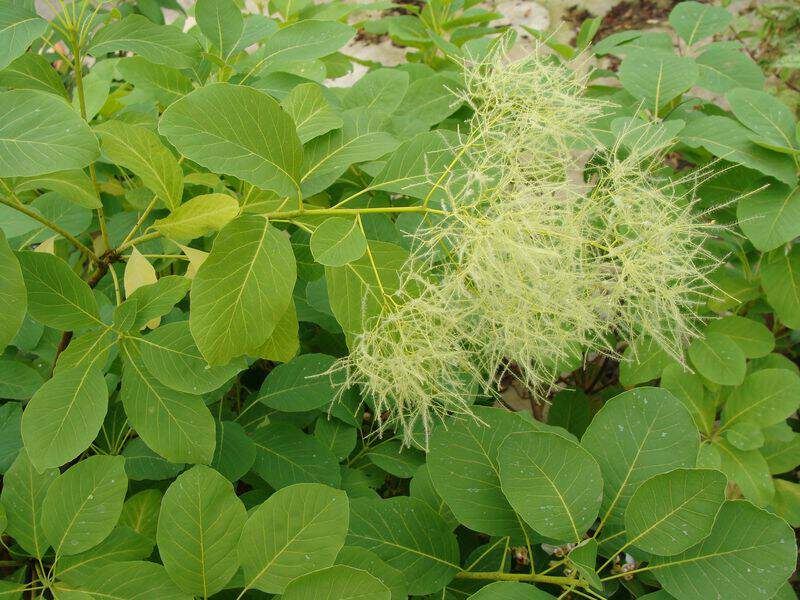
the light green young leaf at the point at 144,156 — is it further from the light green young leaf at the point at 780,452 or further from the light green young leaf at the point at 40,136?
the light green young leaf at the point at 780,452

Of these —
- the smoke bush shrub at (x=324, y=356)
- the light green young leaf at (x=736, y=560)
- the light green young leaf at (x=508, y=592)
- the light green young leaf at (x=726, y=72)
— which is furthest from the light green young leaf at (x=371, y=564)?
the light green young leaf at (x=726, y=72)

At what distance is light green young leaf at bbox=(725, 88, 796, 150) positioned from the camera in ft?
4.29

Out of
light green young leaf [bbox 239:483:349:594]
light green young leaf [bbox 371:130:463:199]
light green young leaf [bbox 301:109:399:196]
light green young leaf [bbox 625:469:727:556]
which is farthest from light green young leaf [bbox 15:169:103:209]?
light green young leaf [bbox 625:469:727:556]

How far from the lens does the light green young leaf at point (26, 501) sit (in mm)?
917

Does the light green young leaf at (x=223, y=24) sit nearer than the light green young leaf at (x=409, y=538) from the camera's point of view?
No

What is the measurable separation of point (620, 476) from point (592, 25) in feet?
4.18

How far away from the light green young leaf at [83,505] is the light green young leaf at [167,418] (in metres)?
0.06

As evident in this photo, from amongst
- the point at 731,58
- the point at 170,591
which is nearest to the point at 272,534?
the point at 170,591

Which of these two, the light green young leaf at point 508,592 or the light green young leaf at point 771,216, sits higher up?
the light green young leaf at point 771,216

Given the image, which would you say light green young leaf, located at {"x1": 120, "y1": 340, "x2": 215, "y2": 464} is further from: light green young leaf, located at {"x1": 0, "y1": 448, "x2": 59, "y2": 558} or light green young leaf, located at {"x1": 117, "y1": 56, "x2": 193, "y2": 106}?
light green young leaf, located at {"x1": 117, "y1": 56, "x2": 193, "y2": 106}

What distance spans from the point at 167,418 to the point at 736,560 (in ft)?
2.59

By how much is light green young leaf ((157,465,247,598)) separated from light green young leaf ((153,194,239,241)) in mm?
328

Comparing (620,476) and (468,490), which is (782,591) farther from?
(468,490)

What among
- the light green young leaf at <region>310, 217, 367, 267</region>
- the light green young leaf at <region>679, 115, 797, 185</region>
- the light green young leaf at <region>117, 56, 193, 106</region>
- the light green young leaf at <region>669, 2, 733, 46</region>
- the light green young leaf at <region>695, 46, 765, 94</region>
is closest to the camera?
the light green young leaf at <region>310, 217, 367, 267</region>
